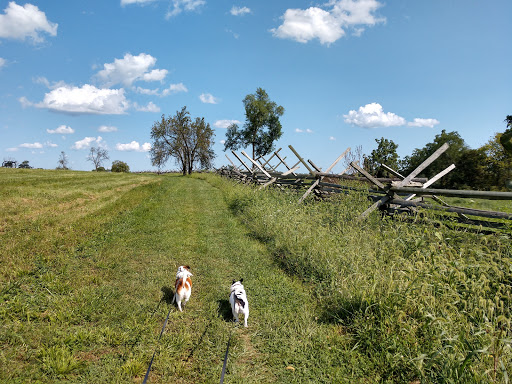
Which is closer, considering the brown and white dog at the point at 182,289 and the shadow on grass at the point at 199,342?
the shadow on grass at the point at 199,342

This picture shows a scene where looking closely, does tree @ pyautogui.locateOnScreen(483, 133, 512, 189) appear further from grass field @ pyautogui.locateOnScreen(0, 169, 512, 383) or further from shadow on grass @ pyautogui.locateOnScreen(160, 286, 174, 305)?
shadow on grass @ pyautogui.locateOnScreen(160, 286, 174, 305)

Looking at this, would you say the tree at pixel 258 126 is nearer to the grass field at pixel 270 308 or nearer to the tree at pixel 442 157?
the tree at pixel 442 157

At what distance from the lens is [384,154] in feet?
115

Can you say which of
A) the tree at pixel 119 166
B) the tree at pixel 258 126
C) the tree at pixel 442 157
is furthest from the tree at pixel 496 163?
the tree at pixel 119 166

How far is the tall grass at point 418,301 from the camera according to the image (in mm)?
2457

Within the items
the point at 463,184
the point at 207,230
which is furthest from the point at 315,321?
the point at 463,184

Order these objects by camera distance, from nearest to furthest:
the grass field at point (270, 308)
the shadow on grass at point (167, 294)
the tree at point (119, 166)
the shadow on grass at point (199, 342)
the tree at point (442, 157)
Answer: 1. the grass field at point (270, 308)
2. the shadow on grass at point (199, 342)
3. the shadow on grass at point (167, 294)
4. the tree at point (442, 157)
5. the tree at point (119, 166)

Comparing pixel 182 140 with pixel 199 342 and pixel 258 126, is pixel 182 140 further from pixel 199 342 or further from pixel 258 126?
pixel 199 342

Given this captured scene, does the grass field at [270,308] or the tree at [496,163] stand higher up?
the tree at [496,163]

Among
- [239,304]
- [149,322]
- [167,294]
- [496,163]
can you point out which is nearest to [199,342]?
[239,304]

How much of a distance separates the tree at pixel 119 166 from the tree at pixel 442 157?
153 feet

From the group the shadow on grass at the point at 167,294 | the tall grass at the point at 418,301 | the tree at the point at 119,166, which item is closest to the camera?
the tall grass at the point at 418,301

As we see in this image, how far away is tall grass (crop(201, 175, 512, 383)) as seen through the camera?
2457 millimetres

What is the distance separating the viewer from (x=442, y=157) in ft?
110
